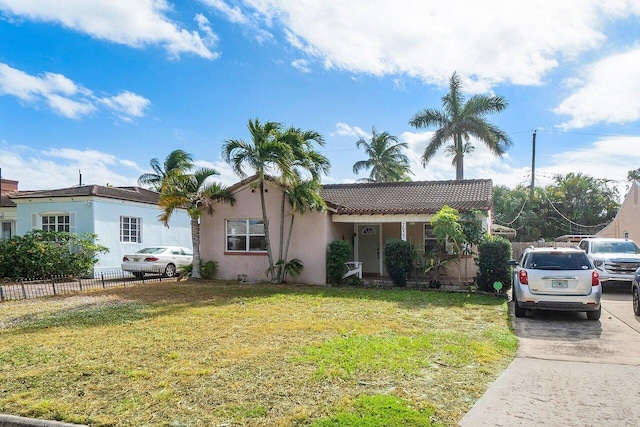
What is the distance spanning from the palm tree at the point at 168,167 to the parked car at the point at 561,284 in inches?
515

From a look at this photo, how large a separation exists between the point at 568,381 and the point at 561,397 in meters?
0.66

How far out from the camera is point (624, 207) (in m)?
25.3

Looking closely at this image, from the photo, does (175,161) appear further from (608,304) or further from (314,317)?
(608,304)

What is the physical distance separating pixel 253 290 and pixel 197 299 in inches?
97.9

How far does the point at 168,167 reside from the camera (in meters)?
21.7

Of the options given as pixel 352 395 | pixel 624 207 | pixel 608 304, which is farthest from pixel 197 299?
pixel 624 207

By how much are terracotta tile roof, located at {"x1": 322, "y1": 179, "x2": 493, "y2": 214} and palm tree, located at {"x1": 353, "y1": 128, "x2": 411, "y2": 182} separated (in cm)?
1523

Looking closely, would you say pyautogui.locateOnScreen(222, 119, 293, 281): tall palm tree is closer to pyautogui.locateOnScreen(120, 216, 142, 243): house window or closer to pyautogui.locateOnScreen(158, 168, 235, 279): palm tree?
pyautogui.locateOnScreen(158, 168, 235, 279): palm tree

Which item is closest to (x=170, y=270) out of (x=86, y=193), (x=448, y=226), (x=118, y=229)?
(x=118, y=229)

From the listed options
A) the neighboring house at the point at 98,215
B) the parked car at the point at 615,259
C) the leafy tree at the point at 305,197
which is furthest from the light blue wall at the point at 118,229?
the parked car at the point at 615,259

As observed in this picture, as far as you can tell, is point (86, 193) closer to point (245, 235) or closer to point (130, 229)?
point (130, 229)

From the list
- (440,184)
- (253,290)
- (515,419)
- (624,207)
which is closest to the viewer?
(515,419)

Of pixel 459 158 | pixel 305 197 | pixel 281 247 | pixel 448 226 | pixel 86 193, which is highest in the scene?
pixel 459 158

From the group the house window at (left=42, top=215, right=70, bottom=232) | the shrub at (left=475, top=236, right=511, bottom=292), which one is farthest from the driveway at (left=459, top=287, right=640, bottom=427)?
the house window at (left=42, top=215, right=70, bottom=232)
